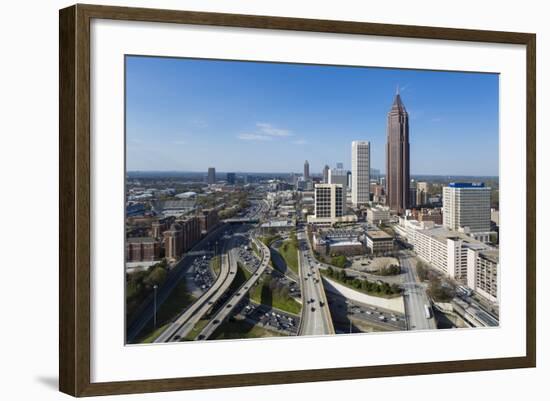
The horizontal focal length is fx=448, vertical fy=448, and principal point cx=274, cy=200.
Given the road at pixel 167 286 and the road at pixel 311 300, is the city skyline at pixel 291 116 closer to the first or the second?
the road at pixel 167 286

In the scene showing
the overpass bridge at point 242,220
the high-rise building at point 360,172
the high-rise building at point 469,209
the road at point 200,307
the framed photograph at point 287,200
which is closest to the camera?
the framed photograph at point 287,200

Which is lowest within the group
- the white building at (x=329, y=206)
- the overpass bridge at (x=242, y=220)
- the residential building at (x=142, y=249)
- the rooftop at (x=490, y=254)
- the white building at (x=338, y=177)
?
the rooftop at (x=490, y=254)

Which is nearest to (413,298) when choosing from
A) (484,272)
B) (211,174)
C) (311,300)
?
(484,272)

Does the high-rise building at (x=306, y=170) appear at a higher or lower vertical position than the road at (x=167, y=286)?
higher

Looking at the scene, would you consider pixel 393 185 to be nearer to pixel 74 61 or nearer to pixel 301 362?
pixel 301 362

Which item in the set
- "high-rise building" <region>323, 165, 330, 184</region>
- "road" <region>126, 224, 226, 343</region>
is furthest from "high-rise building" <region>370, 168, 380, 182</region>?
"road" <region>126, 224, 226, 343</region>

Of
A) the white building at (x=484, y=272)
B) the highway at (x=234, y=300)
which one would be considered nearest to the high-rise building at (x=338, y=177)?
the highway at (x=234, y=300)
